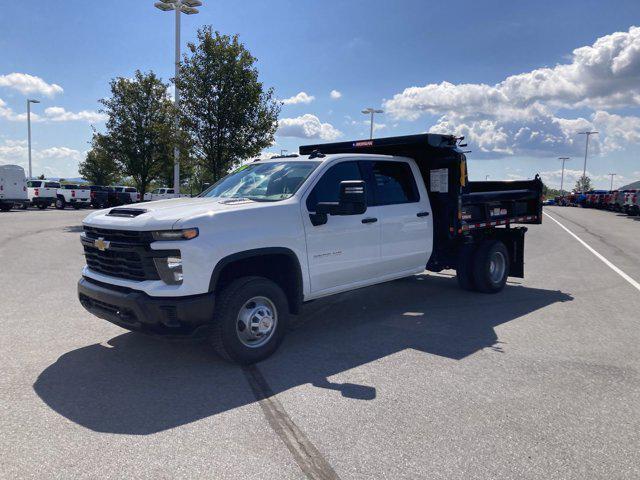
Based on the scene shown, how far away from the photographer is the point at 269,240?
15.0ft

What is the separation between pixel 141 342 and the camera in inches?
206

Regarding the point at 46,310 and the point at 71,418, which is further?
the point at 46,310

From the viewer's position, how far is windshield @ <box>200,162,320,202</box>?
5191 millimetres

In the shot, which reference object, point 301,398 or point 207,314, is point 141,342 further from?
point 301,398

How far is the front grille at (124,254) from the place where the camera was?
4.22 meters

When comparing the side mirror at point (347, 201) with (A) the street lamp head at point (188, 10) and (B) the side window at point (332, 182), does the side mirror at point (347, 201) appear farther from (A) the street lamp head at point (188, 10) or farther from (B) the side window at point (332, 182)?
(A) the street lamp head at point (188, 10)

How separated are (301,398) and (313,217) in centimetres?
182

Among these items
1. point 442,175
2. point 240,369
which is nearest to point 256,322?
point 240,369

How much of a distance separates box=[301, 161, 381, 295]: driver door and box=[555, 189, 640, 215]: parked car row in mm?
32556

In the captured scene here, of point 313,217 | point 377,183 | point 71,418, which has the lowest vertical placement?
point 71,418

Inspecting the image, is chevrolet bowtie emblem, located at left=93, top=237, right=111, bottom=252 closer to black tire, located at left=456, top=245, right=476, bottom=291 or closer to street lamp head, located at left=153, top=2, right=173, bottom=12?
black tire, located at left=456, top=245, right=476, bottom=291

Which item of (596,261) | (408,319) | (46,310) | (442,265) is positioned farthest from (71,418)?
(596,261)

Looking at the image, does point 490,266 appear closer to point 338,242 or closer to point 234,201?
point 338,242

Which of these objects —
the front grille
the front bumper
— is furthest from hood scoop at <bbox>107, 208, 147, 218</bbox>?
the front bumper
